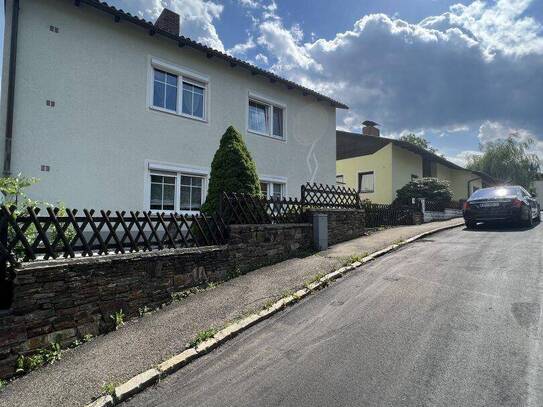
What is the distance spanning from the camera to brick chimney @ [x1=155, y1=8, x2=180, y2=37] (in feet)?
37.4

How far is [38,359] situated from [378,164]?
2195cm

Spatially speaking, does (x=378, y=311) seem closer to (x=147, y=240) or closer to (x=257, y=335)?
(x=257, y=335)

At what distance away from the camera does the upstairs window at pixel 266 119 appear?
1315 cm

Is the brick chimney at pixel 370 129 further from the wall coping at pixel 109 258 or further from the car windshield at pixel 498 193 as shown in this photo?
the wall coping at pixel 109 258

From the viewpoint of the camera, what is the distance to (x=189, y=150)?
1083 centimetres

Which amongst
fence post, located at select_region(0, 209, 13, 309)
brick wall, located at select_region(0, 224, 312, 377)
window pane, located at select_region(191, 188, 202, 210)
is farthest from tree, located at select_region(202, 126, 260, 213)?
fence post, located at select_region(0, 209, 13, 309)

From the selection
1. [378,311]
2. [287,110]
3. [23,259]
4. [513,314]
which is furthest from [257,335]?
[287,110]

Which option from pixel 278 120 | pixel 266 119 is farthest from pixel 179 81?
pixel 278 120

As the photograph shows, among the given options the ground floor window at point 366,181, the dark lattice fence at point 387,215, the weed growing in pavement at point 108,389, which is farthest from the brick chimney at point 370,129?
the weed growing in pavement at point 108,389

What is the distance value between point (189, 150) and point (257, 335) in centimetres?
740

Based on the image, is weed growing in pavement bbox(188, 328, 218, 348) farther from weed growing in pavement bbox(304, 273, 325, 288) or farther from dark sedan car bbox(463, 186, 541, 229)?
dark sedan car bbox(463, 186, 541, 229)

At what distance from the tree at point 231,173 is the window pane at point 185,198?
2.76 metres

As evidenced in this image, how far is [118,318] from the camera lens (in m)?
5.04

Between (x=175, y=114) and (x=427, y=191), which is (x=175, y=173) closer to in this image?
(x=175, y=114)
